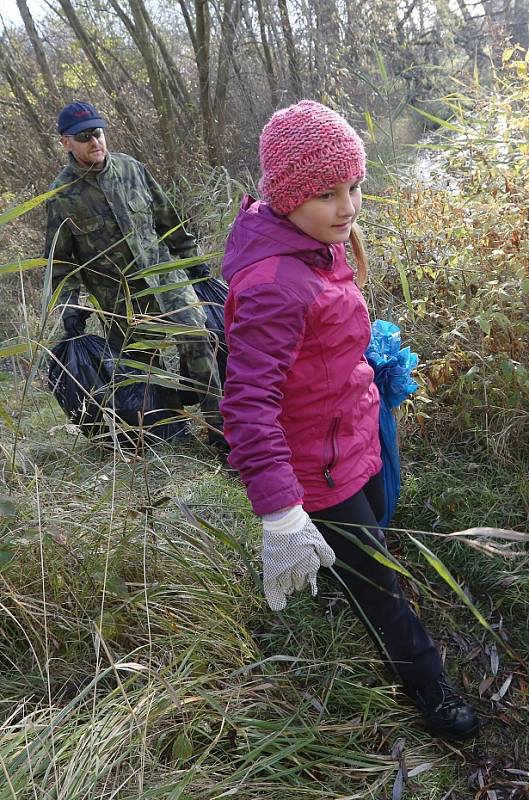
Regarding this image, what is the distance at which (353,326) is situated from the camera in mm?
1758

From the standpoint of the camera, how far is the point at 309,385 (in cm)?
171

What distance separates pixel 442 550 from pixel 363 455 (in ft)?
2.46

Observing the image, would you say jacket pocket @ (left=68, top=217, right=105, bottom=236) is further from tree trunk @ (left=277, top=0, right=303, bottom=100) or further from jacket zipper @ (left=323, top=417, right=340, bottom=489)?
tree trunk @ (left=277, top=0, right=303, bottom=100)

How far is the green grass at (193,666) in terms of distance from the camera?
1.57 metres

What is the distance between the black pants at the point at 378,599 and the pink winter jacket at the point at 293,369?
54 millimetres

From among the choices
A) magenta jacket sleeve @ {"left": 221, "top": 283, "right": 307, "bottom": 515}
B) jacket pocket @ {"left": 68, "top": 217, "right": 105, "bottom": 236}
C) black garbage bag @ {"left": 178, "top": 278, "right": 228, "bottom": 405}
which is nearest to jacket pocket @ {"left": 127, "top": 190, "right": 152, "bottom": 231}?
jacket pocket @ {"left": 68, "top": 217, "right": 105, "bottom": 236}

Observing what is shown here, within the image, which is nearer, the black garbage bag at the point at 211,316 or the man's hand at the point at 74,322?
the man's hand at the point at 74,322

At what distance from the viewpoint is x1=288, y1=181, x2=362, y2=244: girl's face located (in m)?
1.66

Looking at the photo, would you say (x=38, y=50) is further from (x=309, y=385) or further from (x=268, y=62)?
(x=309, y=385)

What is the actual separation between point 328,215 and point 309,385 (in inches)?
16.3

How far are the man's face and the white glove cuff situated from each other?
8.51 ft

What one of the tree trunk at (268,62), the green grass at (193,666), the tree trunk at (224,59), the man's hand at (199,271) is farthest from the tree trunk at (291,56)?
the green grass at (193,666)

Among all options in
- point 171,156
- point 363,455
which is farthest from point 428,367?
point 171,156

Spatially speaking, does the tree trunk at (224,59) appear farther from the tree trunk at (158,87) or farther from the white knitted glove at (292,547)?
the white knitted glove at (292,547)
